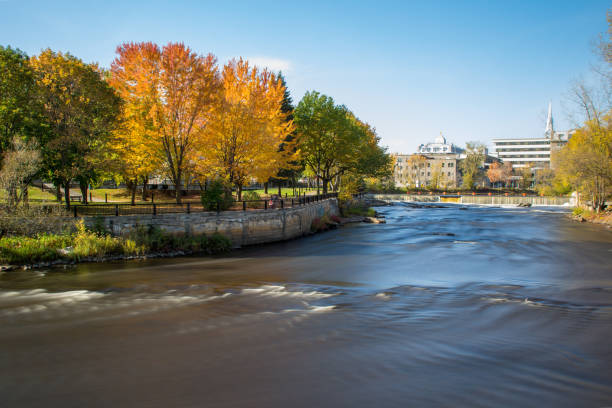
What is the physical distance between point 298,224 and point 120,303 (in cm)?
1749

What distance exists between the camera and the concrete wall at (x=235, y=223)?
2014 centimetres

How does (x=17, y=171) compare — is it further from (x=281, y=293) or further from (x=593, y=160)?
(x=593, y=160)

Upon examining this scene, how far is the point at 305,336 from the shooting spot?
A: 8906 millimetres

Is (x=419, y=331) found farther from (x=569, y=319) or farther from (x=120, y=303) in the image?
(x=120, y=303)

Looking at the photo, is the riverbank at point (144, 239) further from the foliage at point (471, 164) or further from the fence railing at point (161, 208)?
the foliage at point (471, 164)

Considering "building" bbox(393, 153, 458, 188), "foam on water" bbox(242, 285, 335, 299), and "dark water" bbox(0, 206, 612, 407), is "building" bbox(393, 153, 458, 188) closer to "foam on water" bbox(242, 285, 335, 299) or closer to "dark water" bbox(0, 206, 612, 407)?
"dark water" bbox(0, 206, 612, 407)

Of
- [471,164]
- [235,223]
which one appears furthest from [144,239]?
[471,164]

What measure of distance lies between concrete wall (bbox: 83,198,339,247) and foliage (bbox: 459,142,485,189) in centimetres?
9077

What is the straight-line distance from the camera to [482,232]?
1265 inches

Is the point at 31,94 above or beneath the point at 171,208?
above

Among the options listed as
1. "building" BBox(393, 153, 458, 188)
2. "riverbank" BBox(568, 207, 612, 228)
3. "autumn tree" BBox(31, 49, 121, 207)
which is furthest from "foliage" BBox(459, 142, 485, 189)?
A: "autumn tree" BBox(31, 49, 121, 207)

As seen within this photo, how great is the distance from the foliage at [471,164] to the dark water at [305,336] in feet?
318

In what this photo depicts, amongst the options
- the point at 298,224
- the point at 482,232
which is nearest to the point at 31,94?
the point at 298,224

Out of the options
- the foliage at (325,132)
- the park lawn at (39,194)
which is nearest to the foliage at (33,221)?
the park lawn at (39,194)
